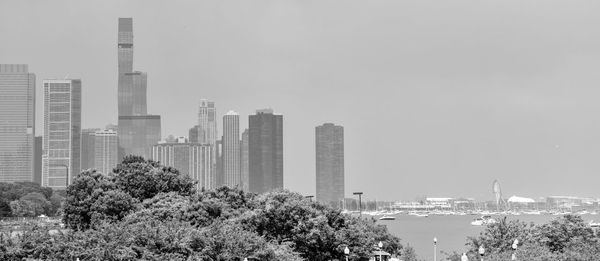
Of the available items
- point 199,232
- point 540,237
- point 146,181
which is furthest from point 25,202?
point 199,232

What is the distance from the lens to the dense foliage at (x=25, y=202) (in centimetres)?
11506

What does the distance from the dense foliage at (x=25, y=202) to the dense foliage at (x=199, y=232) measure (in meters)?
46.3

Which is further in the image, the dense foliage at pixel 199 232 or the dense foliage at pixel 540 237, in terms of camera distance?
the dense foliage at pixel 540 237

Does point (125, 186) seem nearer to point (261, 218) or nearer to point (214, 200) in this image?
point (214, 200)

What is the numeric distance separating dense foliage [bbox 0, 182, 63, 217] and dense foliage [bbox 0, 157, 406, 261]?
46.3 m

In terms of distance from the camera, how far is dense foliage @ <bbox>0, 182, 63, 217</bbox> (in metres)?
115

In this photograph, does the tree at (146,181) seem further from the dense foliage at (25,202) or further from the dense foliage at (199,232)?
the dense foliage at (25,202)

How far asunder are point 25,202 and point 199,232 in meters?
81.8

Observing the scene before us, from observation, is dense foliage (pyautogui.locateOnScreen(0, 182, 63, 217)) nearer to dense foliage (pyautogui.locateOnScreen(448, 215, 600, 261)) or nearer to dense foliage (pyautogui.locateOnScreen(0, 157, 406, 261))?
dense foliage (pyautogui.locateOnScreen(0, 157, 406, 261))

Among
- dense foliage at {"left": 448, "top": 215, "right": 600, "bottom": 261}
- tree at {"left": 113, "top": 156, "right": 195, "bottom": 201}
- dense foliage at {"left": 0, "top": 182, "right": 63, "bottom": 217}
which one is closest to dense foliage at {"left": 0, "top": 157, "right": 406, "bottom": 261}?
tree at {"left": 113, "top": 156, "right": 195, "bottom": 201}

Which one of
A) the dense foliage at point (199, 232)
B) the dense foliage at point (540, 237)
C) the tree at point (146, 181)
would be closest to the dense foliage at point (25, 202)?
the tree at point (146, 181)

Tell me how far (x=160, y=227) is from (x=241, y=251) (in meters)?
4.49

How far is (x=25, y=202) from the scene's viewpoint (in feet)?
389

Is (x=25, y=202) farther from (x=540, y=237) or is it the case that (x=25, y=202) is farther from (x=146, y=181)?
(x=540, y=237)
